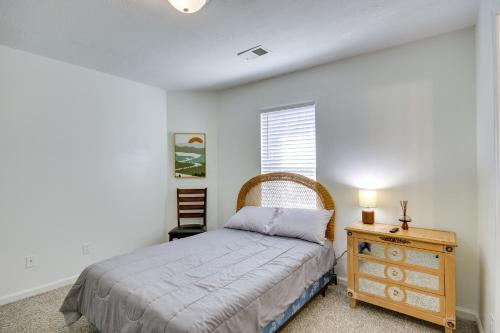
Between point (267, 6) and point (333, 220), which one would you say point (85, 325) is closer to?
point (333, 220)

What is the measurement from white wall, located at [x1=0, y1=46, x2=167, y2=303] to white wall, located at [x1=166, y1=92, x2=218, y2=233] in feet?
0.63

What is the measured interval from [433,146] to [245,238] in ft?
6.57

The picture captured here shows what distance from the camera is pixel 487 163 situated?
1.70 meters

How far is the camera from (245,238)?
270 centimetres

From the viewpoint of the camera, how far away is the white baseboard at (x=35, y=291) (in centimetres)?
Result: 247

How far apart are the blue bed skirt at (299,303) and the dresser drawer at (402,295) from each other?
1.05 feet

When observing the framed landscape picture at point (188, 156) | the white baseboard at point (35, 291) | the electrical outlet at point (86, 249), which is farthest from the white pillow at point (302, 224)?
the white baseboard at point (35, 291)

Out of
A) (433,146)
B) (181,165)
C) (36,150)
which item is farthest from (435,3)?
(36,150)

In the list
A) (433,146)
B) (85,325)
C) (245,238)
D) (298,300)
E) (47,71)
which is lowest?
(85,325)

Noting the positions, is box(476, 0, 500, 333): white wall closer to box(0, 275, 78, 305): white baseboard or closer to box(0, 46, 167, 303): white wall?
box(0, 46, 167, 303): white wall

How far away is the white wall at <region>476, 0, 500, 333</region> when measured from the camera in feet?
4.91

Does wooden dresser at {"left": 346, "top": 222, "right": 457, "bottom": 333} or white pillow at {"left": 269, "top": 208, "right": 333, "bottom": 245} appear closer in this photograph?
wooden dresser at {"left": 346, "top": 222, "right": 457, "bottom": 333}

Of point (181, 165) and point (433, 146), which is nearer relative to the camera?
point (433, 146)

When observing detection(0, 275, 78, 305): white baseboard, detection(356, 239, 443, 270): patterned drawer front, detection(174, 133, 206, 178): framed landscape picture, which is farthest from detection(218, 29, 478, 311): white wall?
detection(0, 275, 78, 305): white baseboard
